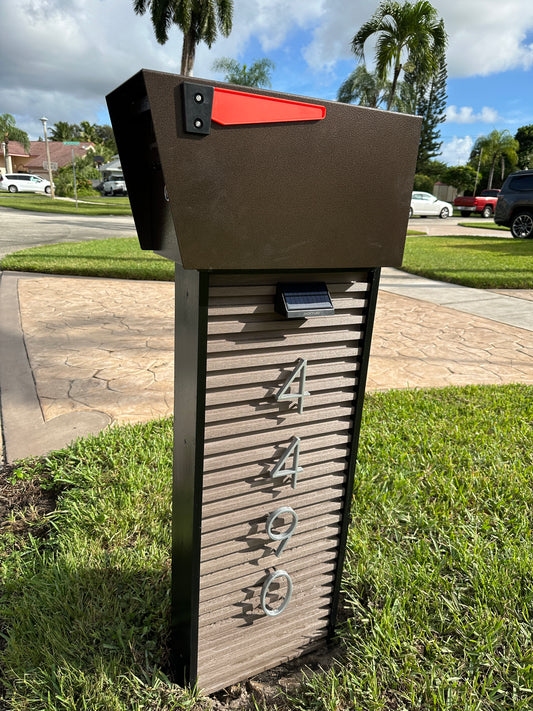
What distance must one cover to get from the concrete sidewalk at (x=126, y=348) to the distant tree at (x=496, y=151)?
4838 cm

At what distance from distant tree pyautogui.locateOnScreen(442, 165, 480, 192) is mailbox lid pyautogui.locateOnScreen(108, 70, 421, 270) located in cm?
4869

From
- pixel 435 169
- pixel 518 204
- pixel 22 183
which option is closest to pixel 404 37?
pixel 518 204

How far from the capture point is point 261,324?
48.0 inches

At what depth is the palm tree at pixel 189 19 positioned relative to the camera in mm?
23797

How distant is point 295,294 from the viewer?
121 cm

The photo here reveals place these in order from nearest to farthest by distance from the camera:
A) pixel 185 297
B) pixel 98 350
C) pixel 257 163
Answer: pixel 257 163
pixel 185 297
pixel 98 350

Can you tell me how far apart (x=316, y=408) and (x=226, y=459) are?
0.30m

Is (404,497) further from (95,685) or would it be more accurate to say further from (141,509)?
(95,685)

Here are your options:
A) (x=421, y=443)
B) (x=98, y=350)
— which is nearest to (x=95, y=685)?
(x=421, y=443)

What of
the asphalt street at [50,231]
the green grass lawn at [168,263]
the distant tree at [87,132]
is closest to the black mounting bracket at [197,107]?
the green grass lawn at [168,263]

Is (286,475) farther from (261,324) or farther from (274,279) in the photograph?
(274,279)

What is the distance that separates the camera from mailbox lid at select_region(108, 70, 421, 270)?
2.99 feet

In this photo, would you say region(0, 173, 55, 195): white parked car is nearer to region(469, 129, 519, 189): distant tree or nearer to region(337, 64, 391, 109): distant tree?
region(337, 64, 391, 109): distant tree

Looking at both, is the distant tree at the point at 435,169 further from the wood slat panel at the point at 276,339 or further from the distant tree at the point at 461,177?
the wood slat panel at the point at 276,339
